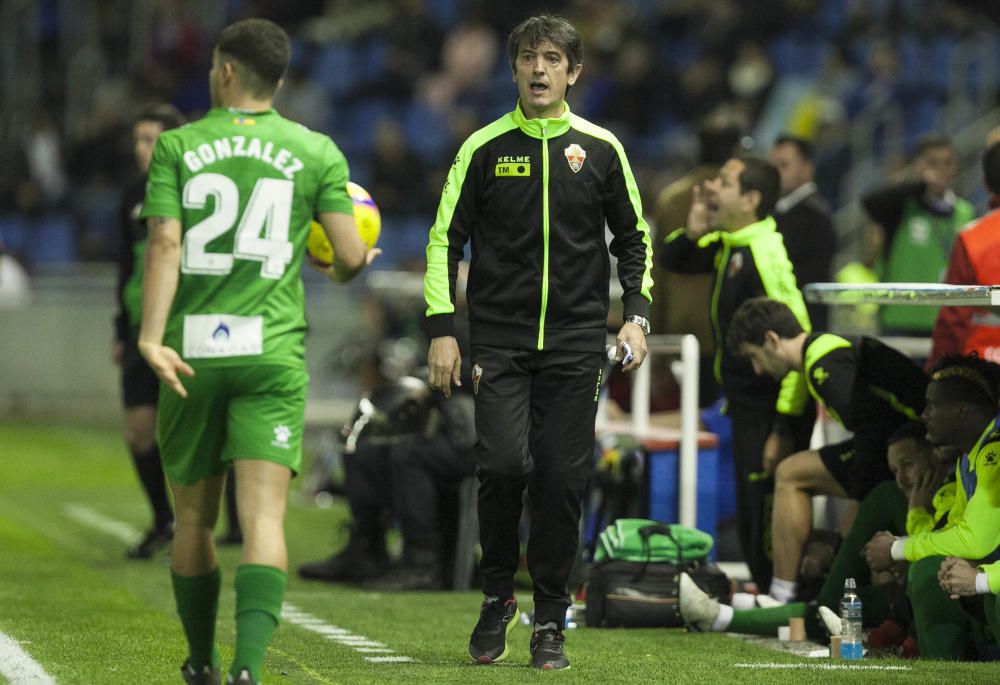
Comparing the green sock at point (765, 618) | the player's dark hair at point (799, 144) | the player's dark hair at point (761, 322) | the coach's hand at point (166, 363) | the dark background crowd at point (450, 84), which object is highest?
the dark background crowd at point (450, 84)

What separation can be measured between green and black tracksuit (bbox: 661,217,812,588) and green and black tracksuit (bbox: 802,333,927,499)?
0.51 meters

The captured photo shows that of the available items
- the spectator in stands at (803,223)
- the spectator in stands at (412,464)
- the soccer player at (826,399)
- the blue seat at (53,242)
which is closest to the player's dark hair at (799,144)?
the spectator in stands at (803,223)

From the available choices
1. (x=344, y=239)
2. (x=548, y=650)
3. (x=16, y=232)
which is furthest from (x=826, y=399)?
(x=16, y=232)

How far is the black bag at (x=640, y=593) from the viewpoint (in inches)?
309

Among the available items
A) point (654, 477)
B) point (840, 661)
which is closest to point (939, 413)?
point (840, 661)

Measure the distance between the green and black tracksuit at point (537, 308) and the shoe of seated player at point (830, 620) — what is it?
109cm

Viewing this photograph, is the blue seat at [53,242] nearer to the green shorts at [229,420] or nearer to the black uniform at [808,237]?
the black uniform at [808,237]

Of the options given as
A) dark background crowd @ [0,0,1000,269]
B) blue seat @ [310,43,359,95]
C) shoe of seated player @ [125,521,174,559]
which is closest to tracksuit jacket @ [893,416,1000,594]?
shoe of seated player @ [125,521,174,559]

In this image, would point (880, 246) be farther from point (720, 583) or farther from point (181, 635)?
point (181, 635)

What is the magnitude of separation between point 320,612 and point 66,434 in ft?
36.1

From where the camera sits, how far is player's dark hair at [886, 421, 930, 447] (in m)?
7.18

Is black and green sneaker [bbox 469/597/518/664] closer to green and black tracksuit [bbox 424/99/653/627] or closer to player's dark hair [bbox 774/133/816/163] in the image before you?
green and black tracksuit [bbox 424/99/653/627]

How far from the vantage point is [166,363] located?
5.22 meters

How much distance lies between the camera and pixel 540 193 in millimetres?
6441
